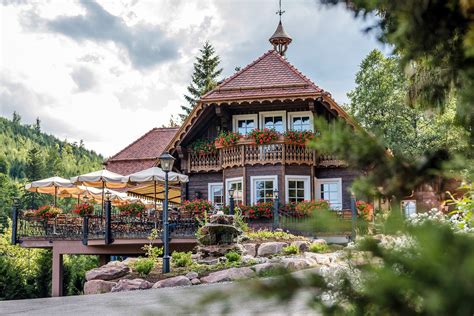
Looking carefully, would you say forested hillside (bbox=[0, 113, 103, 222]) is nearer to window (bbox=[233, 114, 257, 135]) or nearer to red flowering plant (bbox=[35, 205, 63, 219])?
red flowering plant (bbox=[35, 205, 63, 219])

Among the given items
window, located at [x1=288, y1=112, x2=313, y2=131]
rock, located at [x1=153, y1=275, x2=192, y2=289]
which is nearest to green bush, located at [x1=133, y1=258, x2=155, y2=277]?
rock, located at [x1=153, y1=275, x2=192, y2=289]

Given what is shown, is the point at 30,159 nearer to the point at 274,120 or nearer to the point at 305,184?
the point at 274,120

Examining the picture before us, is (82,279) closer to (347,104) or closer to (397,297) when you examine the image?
(347,104)

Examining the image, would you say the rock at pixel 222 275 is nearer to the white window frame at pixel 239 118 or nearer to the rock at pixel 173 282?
the rock at pixel 173 282

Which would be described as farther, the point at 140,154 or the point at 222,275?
the point at 140,154

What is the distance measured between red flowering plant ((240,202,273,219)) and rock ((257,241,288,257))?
17.2ft

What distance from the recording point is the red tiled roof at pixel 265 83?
23.7 meters

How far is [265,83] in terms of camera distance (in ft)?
80.5

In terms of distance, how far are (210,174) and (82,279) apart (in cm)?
1000

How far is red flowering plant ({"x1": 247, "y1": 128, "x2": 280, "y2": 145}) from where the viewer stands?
2323 centimetres

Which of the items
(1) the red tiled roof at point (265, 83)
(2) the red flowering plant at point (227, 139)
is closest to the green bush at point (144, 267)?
(2) the red flowering plant at point (227, 139)

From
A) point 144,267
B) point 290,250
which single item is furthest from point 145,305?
point 290,250

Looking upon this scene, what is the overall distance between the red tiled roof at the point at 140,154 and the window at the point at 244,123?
26.0 ft

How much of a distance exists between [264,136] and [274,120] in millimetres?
1887
